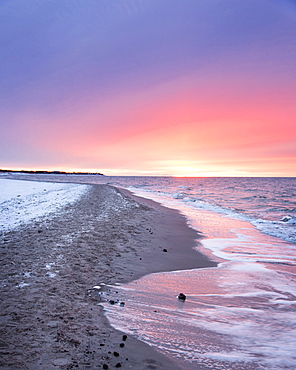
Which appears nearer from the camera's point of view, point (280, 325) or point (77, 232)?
point (280, 325)

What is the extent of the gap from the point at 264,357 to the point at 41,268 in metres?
5.23

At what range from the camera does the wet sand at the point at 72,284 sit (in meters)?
3.36

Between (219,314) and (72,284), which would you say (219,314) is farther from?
(72,284)

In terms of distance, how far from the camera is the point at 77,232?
1084 centimetres

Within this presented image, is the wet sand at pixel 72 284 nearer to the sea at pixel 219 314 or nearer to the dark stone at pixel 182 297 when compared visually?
the sea at pixel 219 314

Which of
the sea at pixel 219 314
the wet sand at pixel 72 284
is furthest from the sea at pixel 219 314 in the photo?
the wet sand at pixel 72 284

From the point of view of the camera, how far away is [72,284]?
18.4ft

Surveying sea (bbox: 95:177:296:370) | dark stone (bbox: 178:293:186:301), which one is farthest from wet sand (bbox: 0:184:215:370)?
dark stone (bbox: 178:293:186:301)

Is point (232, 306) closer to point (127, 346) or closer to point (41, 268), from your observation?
point (127, 346)

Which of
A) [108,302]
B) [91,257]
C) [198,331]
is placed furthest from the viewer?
[91,257]

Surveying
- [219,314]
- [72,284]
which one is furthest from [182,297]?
[72,284]

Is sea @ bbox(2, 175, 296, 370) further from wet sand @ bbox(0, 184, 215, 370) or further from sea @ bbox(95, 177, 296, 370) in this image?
wet sand @ bbox(0, 184, 215, 370)

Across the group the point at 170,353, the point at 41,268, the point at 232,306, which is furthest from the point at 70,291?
the point at 232,306

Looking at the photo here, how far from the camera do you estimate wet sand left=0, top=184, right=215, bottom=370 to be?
11.0ft
